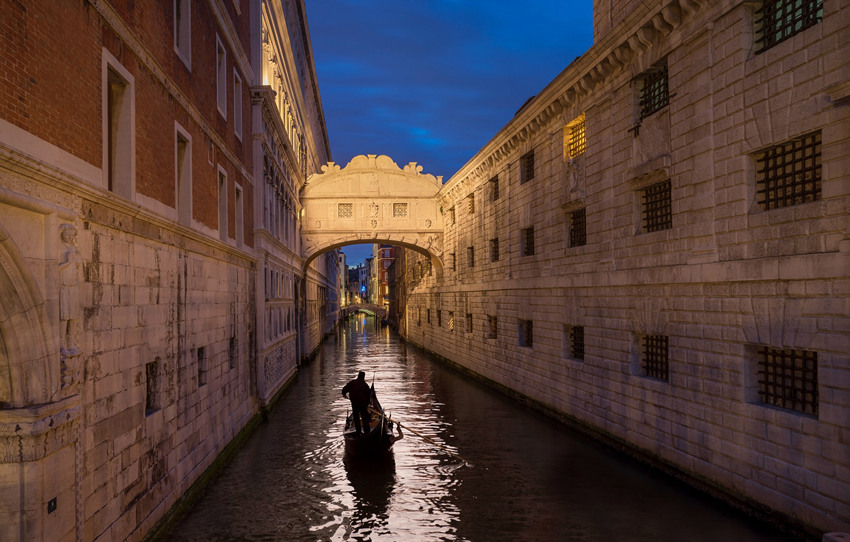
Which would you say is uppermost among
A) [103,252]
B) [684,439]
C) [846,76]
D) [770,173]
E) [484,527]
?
[846,76]

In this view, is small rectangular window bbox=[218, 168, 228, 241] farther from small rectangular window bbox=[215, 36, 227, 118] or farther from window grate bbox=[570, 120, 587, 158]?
window grate bbox=[570, 120, 587, 158]

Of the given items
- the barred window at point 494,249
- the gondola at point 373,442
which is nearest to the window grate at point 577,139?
the barred window at point 494,249

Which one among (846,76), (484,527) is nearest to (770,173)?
(846,76)

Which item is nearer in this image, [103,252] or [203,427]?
[103,252]

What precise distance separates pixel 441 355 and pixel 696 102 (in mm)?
24711

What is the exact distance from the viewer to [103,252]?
7453 millimetres

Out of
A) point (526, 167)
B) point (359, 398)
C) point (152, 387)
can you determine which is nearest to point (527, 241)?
point (526, 167)

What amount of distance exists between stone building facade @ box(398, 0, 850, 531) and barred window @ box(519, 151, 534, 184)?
1.73 meters

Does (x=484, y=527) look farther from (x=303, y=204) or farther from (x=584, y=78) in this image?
(x=303, y=204)

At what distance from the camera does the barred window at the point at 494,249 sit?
2495 centimetres

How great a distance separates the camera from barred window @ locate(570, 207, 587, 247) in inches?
657

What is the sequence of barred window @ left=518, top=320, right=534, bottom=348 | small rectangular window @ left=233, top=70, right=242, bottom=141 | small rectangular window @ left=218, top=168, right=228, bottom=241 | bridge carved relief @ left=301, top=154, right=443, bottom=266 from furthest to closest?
bridge carved relief @ left=301, top=154, right=443, bottom=266 → barred window @ left=518, top=320, right=534, bottom=348 → small rectangular window @ left=233, top=70, right=242, bottom=141 → small rectangular window @ left=218, top=168, right=228, bottom=241

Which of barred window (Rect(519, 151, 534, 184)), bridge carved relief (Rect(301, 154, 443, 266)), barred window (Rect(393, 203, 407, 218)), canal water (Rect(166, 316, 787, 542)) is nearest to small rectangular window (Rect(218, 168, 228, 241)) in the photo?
canal water (Rect(166, 316, 787, 542))

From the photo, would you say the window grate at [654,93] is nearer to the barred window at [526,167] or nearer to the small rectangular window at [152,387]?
the barred window at [526,167]
